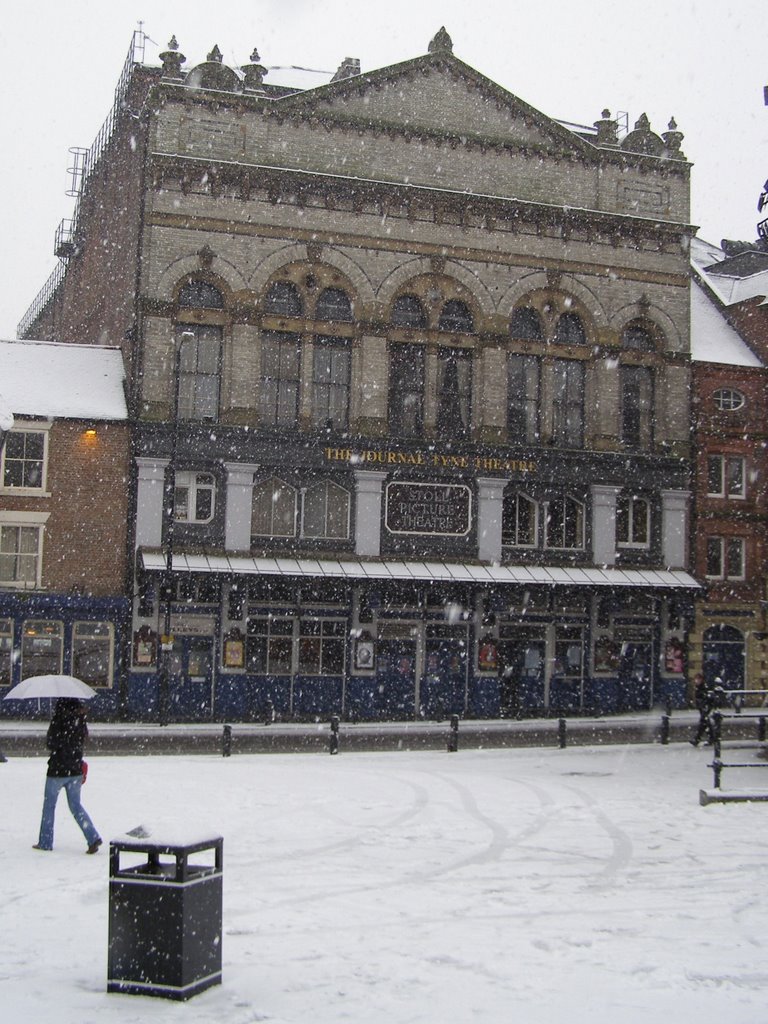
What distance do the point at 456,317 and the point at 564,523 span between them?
22.2 feet

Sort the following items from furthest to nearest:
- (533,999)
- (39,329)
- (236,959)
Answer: (39,329)
(236,959)
(533,999)

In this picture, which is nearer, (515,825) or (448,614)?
(515,825)

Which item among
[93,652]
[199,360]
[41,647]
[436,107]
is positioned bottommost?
[93,652]

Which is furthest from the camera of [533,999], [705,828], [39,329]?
[39,329]

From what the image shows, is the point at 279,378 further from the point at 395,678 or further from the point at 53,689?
the point at 53,689

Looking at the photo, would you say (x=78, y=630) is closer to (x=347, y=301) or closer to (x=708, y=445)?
(x=347, y=301)

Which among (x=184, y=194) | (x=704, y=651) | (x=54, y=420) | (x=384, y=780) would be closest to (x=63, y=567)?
(x=54, y=420)

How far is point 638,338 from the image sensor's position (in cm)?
3972

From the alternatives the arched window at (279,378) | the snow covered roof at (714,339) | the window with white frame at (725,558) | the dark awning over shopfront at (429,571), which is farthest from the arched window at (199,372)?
the window with white frame at (725,558)

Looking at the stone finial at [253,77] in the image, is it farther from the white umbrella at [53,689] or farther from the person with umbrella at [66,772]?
the person with umbrella at [66,772]

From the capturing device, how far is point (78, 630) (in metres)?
33.7

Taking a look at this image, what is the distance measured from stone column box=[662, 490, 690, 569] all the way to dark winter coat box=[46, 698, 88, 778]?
27.7m

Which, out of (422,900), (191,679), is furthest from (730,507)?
(422,900)

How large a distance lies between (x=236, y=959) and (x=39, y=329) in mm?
58515
